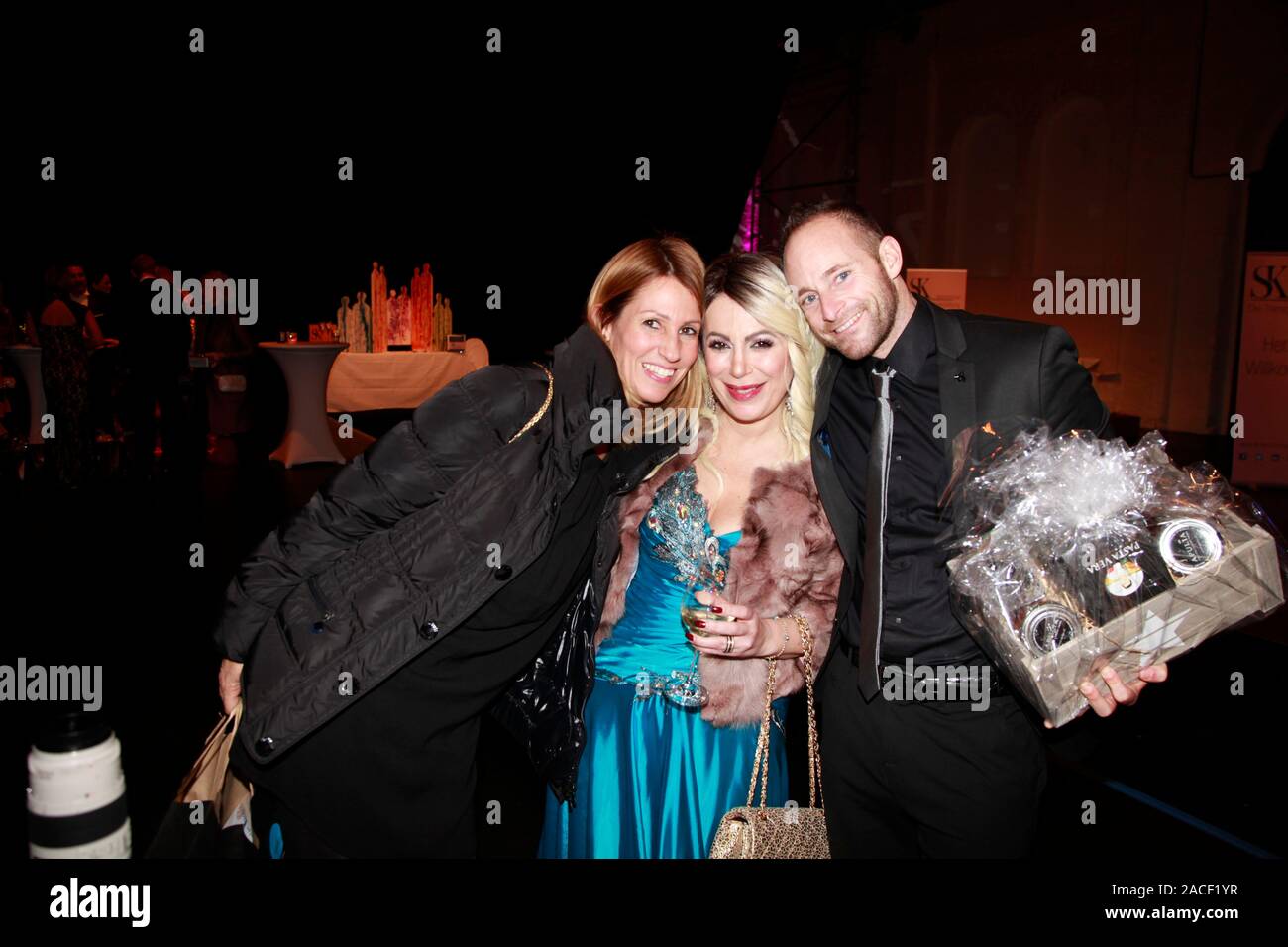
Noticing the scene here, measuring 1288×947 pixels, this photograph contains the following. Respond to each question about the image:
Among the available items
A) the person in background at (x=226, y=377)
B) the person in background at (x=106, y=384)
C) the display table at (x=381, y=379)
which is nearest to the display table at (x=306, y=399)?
the display table at (x=381, y=379)

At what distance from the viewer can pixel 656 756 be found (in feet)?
7.23

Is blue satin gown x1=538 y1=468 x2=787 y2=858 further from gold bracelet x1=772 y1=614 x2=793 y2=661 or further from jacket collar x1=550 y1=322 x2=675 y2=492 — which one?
jacket collar x1=550 y1=322 x2=675 y2=492

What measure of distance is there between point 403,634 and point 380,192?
1160 centimetres

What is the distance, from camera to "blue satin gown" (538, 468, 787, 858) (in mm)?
2189

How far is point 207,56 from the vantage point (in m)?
9.63

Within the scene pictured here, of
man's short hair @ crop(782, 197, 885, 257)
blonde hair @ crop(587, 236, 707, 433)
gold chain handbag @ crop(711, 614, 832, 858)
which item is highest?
man's short hair @ crop(782, 197, 885, 257)

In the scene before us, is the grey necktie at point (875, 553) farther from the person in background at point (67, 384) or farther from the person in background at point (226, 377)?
the person in background at point (226, 377)

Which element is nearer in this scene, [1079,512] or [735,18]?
[1079,512]

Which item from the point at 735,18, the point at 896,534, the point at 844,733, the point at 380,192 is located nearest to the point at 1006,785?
the point at 844,733

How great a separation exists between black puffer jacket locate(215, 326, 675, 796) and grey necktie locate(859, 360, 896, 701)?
2.08ft

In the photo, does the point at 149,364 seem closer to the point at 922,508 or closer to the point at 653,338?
the point at 653,338

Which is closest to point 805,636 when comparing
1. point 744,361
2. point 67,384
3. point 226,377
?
point 744,361

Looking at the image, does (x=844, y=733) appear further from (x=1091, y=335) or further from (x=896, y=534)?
(x=1091, y=335)

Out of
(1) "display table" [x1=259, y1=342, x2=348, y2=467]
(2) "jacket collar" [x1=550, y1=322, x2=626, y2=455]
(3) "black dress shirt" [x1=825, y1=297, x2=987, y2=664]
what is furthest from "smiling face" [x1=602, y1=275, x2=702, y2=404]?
(1) "display table" [x1=259, y1=342, x2=348, y2=467]
